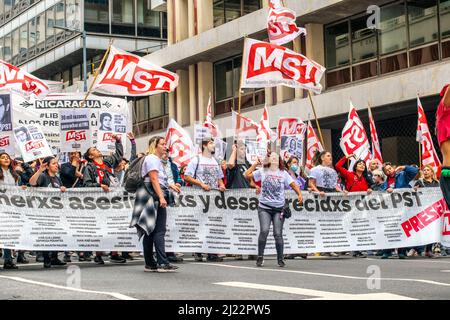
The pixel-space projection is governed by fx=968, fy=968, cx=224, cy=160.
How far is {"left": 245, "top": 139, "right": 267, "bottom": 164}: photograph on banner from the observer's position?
16.5 meters

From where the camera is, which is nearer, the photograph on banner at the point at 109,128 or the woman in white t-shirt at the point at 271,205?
the woman in white t-shirt at the point at 271,205

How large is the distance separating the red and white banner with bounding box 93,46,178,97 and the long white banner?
3.88 metres

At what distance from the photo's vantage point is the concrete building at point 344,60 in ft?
93.2

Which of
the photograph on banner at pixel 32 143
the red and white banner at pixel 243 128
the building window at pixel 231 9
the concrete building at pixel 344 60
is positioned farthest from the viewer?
the building window at pixel 231 9

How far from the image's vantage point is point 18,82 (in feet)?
68.7

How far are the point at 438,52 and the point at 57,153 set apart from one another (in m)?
12.2

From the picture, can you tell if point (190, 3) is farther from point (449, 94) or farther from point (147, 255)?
point (449, 94)

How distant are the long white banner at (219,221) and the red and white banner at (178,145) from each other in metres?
5.28

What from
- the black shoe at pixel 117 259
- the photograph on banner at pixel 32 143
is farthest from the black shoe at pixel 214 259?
the photograph on banner at pixel 32 143

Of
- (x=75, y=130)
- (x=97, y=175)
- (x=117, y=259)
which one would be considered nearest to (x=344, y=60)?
(x=75, y=130)

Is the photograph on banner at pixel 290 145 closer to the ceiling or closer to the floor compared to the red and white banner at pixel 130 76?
closer to the floor

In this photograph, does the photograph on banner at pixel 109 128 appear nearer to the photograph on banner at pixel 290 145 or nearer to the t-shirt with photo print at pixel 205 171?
the photograph on banner at pixel 290 145

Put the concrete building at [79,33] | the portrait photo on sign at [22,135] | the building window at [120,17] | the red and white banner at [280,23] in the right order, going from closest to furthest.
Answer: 1. the portrait photo on sign at [22,135]
2. the red and white banner at [280,23]
3. the concrete building at [79,33]
4. the building window at [120,17]

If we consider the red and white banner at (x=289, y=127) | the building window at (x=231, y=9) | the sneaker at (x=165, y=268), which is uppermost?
the building window at (x=231, y=9)
